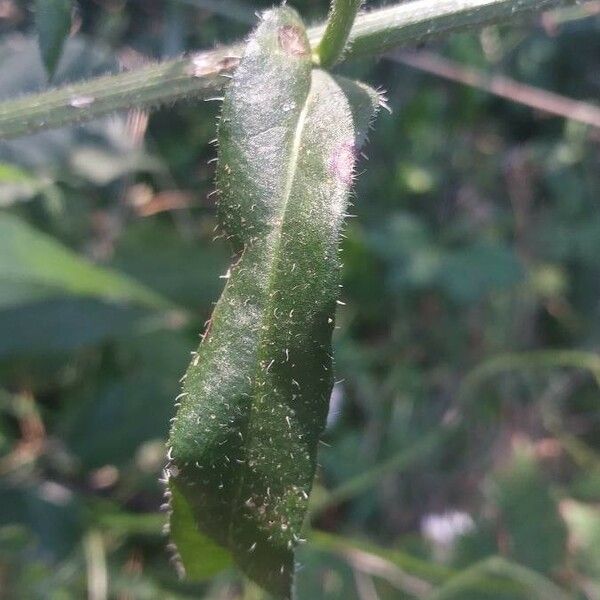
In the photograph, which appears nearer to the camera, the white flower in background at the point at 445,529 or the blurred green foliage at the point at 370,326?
the blurred green foliage at the point at 370,326

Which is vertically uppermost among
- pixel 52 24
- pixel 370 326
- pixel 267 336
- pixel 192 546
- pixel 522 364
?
pixel 52 24

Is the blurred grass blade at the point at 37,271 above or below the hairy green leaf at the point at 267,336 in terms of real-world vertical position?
below

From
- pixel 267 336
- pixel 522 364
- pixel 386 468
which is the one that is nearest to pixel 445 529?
pixel 386 468

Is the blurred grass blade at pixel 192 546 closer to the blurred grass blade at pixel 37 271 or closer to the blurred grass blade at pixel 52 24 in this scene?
the blurred grass blade at pixel 52 24

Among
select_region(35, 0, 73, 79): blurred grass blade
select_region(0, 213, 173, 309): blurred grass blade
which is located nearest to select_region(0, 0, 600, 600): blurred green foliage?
select_region(0, 213, 173, 309): blurred grass blade

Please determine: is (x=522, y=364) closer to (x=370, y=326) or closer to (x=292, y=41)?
(x=370, y=326)

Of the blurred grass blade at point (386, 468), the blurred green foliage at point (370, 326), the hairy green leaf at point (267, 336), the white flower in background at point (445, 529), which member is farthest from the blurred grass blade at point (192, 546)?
the white flower in background at point (445, 529)

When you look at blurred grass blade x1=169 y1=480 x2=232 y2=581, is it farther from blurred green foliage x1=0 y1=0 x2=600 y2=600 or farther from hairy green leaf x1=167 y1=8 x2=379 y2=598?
blurred green foliage x1=0 y1=0 x2=600 y2=600
